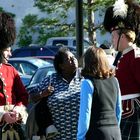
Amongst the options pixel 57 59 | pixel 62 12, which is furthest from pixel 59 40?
pixel 57 59

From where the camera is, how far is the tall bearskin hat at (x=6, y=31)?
185 inches

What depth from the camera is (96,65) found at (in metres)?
4.54

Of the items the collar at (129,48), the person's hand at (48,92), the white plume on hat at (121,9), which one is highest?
the white plume on hat at (121,9)

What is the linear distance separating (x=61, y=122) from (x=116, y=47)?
76 cm

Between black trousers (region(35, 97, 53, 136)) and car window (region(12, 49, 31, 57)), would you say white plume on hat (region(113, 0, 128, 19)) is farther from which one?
car window (region(12, 49, 31, 57))

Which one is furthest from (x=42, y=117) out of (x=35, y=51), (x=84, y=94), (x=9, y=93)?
(x=35, y=51)

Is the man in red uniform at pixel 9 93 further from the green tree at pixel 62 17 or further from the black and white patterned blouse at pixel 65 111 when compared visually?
the green tree at pixel 62 17

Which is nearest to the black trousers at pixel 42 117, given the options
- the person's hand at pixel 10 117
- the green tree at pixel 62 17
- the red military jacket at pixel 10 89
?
the red military jacket at pixel 10 89

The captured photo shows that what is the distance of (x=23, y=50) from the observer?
21.9m

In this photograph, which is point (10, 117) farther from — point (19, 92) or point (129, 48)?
point (129, 48)

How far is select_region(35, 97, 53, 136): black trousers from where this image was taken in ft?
16.5

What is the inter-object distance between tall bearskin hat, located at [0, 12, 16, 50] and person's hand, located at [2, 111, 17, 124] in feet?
1.68

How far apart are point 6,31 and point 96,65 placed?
29.8 inches

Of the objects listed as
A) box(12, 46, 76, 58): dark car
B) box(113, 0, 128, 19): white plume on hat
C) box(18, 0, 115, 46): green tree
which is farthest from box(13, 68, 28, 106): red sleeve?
box(12, 46, 76, 58): dark car
